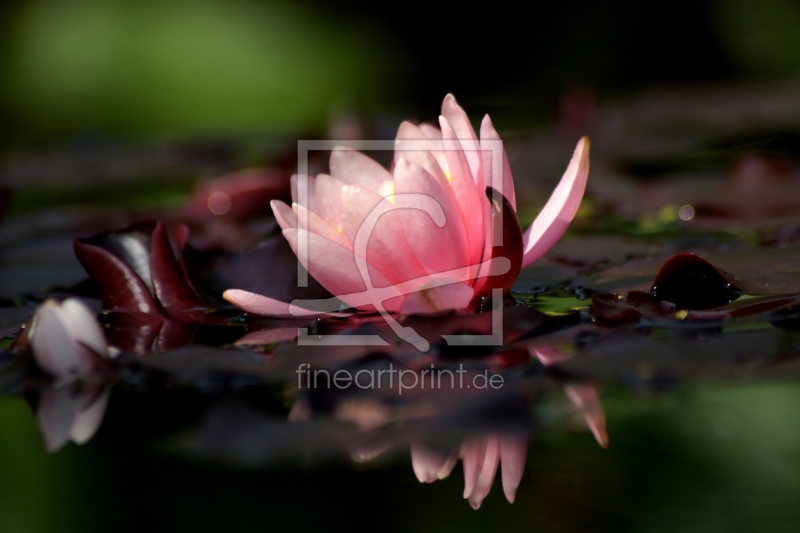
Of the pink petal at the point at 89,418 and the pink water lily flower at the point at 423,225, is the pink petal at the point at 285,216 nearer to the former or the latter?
the pink water lily flower at the point at 423,225

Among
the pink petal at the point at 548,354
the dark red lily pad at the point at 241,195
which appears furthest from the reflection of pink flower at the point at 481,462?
the dark red lily pad at the point at 241,195

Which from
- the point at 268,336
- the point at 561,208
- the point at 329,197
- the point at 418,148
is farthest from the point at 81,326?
the point at 561,208

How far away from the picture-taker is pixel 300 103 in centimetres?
455

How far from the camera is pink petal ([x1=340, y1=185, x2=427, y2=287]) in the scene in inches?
36.5

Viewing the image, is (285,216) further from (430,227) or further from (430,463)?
(430,463)

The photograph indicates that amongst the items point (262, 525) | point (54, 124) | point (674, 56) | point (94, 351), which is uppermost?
point (674, 56)

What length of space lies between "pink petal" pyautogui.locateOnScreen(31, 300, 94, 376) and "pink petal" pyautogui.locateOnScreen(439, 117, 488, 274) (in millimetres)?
445

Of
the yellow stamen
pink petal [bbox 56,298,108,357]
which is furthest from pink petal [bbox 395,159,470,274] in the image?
pink petal [bbox 56,298,108,357]

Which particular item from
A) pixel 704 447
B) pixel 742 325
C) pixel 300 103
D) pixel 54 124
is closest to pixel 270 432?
pixel 704 447

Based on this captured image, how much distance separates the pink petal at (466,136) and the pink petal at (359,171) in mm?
103

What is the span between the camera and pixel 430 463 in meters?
0.75

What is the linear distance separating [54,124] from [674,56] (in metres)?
3.23

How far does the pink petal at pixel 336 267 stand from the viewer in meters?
0.96

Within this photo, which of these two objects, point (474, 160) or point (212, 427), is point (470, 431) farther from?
point (474, 160)
